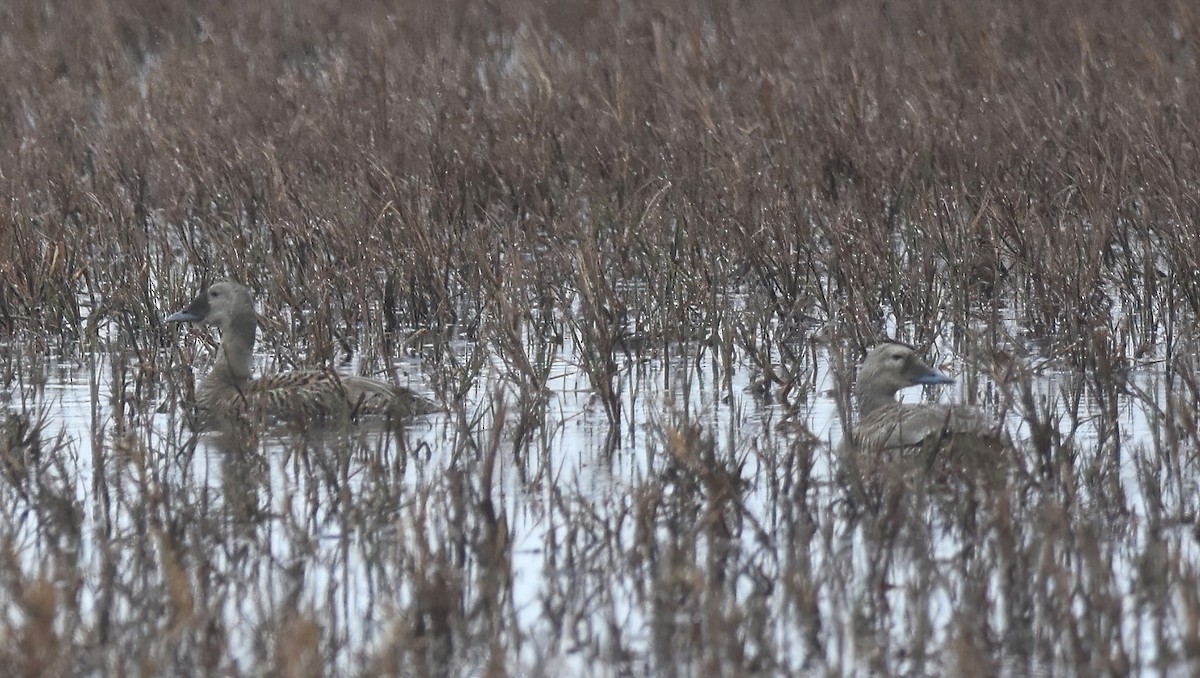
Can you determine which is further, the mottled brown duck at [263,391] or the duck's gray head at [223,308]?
the duck's gray head at [223,308]

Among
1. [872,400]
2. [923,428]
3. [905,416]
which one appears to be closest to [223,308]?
[872,400]

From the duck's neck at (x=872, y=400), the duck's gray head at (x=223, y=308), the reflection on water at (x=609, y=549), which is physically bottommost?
the reflection on water at (x=609, y=549)

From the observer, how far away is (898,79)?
10.9m

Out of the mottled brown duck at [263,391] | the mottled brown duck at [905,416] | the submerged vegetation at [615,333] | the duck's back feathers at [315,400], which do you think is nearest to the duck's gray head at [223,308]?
the mottled brown duck at [263,391]

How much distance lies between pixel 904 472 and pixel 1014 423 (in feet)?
3.51

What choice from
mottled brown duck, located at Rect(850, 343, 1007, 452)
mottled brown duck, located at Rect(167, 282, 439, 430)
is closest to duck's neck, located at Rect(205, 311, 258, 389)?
mottled brown duck, located at Rect(167, 282, 439, 430)

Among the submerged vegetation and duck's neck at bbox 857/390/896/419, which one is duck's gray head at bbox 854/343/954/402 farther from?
the submerged vegetation

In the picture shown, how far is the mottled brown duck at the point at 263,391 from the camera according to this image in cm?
589

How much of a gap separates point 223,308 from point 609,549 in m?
2.81

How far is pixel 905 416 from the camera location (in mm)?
5488

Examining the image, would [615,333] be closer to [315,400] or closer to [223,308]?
[315,400]

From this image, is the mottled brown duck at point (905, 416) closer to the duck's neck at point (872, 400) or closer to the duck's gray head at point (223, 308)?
the duck's neck at point (872, 400)

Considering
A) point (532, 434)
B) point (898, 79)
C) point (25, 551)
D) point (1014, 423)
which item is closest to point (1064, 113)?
point (898, 79)

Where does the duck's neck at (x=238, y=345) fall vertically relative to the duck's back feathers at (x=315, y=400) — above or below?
above
